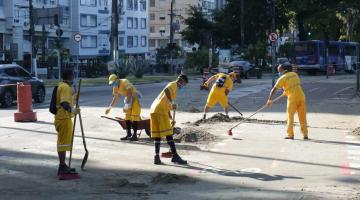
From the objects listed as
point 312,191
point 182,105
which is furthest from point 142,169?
point 182,105

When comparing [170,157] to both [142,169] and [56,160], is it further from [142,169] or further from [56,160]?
[56,160]

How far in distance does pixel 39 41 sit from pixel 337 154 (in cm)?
6111

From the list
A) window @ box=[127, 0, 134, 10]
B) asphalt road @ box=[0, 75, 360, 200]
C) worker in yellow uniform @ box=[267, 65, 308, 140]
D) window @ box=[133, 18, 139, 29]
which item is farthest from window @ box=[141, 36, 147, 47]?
worker in yellow uniform @ box=[267, 65, 308, 140]

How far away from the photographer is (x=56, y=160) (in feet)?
36.5

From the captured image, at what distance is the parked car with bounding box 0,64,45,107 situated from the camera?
23516 millimetres

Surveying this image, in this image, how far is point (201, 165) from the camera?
34.4 feet

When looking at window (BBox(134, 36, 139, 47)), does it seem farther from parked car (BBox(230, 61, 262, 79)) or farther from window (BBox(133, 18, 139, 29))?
parked car (BBox(230, 61, 262, 79))

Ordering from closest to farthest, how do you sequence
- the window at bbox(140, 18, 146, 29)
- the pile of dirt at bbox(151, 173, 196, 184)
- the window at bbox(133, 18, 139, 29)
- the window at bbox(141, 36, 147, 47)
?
1. the pile of dirt at bbox(151, 173, 196, 184)
2. the window at bbox(133, 18, 139, 29)
3. the window at bbox(141, 36, 147, 47)
4. the window at bbox(140, 18, 146, 29)

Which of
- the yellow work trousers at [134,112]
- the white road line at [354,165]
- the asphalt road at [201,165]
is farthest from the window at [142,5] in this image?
the white road line at [354,165]

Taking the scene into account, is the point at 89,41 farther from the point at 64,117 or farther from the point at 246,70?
the point at 64,117

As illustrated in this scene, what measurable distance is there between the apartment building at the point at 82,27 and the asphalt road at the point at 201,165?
42311mm

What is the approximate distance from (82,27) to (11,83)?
5631 centimetres

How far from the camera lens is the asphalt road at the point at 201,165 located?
8.39 meters

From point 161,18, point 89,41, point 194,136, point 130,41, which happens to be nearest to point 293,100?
point 194,136
